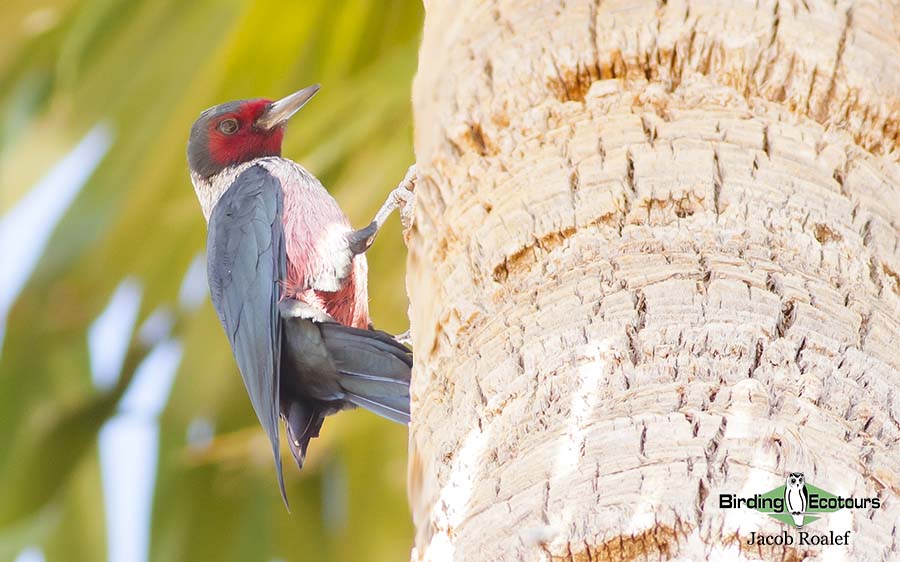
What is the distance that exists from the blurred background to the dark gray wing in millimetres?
242

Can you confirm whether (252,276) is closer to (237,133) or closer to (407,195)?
(407,195)

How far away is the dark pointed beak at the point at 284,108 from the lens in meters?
3.98

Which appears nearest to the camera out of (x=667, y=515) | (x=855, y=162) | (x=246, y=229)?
(x=667, y=515)

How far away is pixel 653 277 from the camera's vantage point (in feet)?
5.13

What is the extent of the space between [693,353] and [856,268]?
326mm

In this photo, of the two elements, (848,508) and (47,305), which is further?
(47,305)

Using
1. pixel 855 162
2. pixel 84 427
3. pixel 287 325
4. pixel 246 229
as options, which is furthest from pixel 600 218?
pixel 84 427

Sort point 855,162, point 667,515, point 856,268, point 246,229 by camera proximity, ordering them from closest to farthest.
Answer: point 667,515, point 856,268, point 855,162, point 246,229

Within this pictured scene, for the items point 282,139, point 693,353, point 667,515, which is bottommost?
point 667,515

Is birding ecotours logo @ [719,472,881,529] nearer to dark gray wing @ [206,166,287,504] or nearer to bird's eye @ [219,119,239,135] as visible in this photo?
dark gray wing @ [206,166,287,504]

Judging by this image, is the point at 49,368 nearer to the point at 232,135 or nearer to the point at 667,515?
the point at 232,135

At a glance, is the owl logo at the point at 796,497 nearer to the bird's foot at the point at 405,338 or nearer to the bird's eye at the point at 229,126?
the bird's foot at the point at 405,338

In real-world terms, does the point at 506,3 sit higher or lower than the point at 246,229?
lower

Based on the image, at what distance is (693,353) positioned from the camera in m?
1.46
